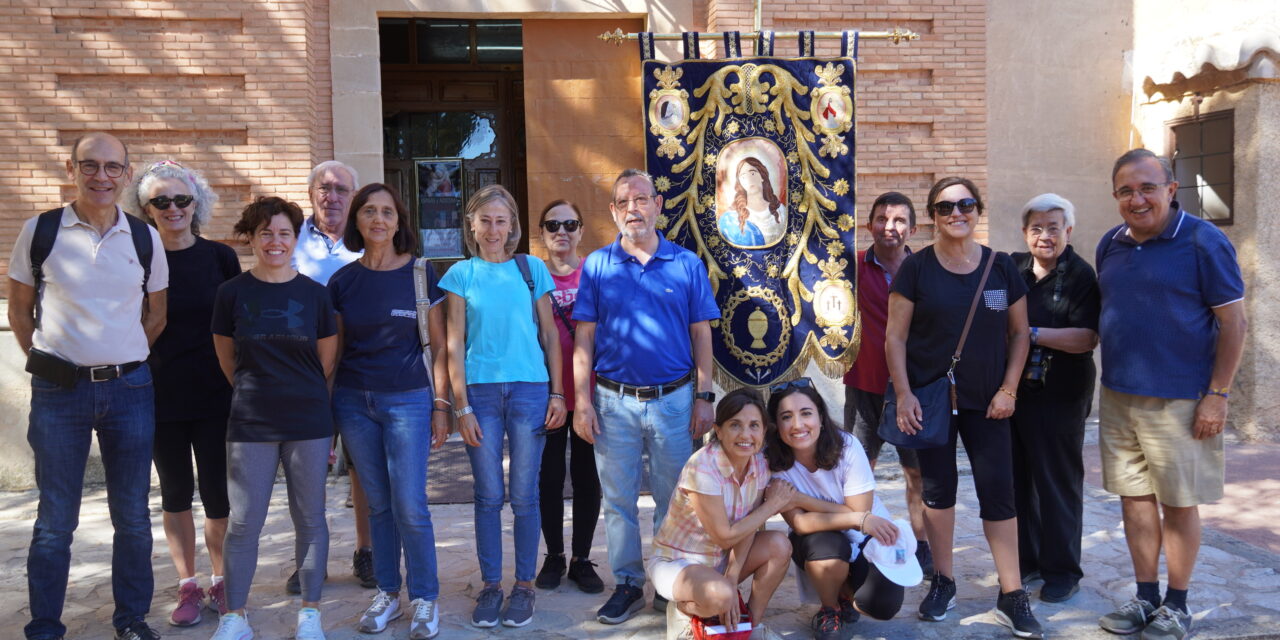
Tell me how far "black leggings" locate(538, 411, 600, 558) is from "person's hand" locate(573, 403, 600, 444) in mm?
418

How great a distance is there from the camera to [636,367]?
4.36m

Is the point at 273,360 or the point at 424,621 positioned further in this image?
the point at 424,621

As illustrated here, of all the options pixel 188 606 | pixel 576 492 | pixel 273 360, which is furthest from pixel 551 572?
pixel 273 360

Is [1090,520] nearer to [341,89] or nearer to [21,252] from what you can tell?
[21,252]

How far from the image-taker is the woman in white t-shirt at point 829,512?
4.11 metres

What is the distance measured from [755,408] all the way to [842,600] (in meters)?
0.94

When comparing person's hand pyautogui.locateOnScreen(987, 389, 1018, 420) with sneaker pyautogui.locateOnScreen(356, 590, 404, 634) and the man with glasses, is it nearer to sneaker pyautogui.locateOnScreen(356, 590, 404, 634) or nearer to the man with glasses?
sneaker pyautogui.locateOnScreen(356, 590, 404, 634)

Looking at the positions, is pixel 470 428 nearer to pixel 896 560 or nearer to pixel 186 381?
pixel 186 381

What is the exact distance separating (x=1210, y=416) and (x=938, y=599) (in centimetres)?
134

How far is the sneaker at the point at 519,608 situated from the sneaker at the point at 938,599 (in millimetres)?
1709

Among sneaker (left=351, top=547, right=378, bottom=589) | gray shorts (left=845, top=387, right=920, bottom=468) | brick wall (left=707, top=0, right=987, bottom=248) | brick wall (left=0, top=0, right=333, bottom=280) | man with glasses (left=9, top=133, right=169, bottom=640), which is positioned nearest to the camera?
man with glasses (left=9, top=133, right=169, bottom=640)

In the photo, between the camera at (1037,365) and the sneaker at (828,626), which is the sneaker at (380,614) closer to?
the sneaker at (828,626)

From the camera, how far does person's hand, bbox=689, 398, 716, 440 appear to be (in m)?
4.42

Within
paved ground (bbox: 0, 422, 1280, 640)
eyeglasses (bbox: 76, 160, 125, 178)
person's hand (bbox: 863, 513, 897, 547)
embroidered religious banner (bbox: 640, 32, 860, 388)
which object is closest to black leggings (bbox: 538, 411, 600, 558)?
paved ground (bbox: 0, 422, 1280, 640)
